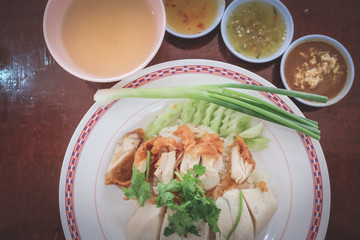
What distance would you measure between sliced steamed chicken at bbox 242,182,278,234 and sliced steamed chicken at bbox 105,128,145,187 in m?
0.79

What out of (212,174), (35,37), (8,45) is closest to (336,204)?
(212,174)

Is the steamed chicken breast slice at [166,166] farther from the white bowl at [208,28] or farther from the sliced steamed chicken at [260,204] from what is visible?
the white bowl at [208,28]

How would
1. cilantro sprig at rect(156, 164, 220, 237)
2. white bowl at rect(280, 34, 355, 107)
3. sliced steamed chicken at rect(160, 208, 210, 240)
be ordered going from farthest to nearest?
white bowl at rect(280, 34, 355, 107)
sliced steamed chicken at rect(160, 208, 210, 240)
cilantro sprig at rect(156, 164, 220, 237)

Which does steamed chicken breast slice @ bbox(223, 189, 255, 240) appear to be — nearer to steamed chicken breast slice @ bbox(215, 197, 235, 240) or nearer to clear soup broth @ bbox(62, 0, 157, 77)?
steamed chicken breast slice @ bbox(215, 197, 235, 240)

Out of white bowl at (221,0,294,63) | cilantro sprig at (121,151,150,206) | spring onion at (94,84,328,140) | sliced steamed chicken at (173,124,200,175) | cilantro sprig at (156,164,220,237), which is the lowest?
cilantro sprig at (156,164,220,237)

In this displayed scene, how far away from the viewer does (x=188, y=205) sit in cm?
189

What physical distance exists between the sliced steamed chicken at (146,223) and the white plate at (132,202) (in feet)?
0.53

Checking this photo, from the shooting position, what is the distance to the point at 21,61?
2.35 metres

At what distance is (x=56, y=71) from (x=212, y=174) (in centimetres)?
136

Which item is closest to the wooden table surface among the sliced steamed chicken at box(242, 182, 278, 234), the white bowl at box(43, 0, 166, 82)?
the white bowl at box(43, 0, 166, 82)

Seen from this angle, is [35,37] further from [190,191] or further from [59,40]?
[190,191]

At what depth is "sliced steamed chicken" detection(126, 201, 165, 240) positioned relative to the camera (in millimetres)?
1999

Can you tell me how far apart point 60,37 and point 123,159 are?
0.88 m

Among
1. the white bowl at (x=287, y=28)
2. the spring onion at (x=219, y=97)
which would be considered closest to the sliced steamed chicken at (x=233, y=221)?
the spring onion at (x=219, y=97)
